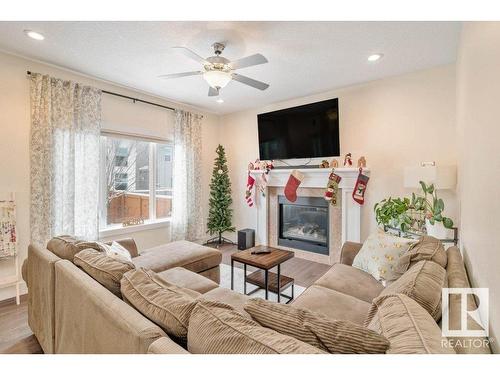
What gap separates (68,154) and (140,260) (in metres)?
1.65

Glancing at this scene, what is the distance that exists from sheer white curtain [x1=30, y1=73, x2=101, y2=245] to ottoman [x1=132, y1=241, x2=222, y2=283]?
1121 millimetres

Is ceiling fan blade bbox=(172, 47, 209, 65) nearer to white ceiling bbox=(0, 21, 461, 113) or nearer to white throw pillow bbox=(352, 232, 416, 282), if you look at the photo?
white ceiling bbox=(0, 21, 461, 113)

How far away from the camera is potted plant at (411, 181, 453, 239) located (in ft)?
8.36

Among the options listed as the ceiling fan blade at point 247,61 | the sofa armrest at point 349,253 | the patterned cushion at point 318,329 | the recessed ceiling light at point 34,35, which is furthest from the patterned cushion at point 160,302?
the recessed ceiling light at point 34,35

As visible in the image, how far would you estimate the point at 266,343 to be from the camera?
774 millimetres

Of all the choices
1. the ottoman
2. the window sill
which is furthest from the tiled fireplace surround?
the ottoman

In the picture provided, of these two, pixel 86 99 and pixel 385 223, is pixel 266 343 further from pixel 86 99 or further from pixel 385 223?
pixel 86 99

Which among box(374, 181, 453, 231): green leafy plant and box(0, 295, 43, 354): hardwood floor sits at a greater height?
box(374, 181, 453, 231): green leafy plant

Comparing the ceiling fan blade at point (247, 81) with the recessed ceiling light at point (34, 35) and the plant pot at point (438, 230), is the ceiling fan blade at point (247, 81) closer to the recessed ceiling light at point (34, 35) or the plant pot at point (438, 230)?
the recessed ceiling light at point (34, 35)

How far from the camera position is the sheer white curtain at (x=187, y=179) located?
4.16 meters

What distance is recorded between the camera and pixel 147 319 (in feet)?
3.35

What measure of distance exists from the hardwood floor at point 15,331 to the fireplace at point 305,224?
332cm

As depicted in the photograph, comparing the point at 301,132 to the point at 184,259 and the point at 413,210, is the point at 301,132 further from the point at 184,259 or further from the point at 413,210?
the point at 184,259
